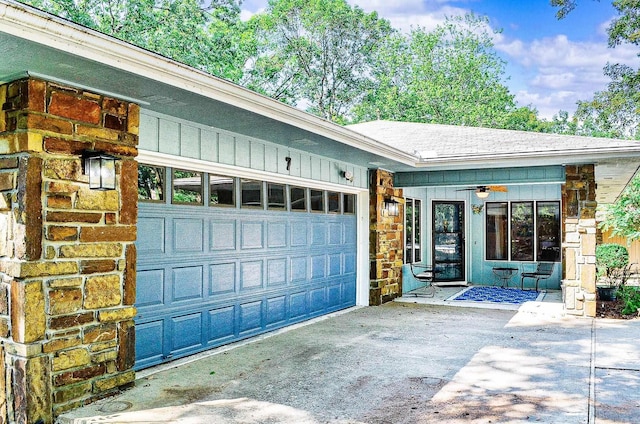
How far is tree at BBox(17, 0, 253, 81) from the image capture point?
14983 mm

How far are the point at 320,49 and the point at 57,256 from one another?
22.2m

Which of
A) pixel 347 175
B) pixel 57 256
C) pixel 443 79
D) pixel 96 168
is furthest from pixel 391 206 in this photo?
pixel 443 79

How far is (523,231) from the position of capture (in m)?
11.5

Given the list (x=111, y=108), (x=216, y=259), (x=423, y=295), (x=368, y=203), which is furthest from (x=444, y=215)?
(x=111, y=108)

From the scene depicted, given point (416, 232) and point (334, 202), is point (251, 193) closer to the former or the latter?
point (334, 202)

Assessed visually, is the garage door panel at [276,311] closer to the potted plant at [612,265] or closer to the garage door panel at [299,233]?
the garage door panel at [299,233]

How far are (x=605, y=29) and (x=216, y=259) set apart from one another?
46.4ft

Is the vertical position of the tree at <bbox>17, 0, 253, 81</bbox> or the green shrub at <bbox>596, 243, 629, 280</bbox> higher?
the tree at <bbox>17, 0, 253, 81</bbox>

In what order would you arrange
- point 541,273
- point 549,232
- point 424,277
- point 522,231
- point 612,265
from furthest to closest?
point 522,231 < point 549,232 < point 541,273 < point 424,277 < point 612,265

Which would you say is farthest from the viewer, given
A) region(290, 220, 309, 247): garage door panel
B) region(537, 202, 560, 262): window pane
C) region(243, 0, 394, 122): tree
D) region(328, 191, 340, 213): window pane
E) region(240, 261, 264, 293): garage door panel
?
region(243, 0, 394, 122): tree

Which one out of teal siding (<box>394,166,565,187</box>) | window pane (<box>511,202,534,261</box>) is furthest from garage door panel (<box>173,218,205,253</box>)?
window pane (<box>511,202,534,261</box>)

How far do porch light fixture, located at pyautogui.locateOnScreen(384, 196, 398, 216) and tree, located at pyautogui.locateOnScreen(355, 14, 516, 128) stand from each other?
50.4 feet

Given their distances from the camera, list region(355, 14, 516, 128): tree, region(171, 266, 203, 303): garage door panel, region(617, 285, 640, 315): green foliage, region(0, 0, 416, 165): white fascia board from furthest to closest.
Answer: region(355, 14, 516, 128): tree → region(617, 285, 640, 315): green foliage → region(171, 266, 203, 303): garage door panel → region(0, 0, 416, 165): white fascia board

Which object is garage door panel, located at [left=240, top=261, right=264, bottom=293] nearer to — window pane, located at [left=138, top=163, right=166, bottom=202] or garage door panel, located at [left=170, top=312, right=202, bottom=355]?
garage door panel, located at [left=170, top=312, right=202, bottom=355]
